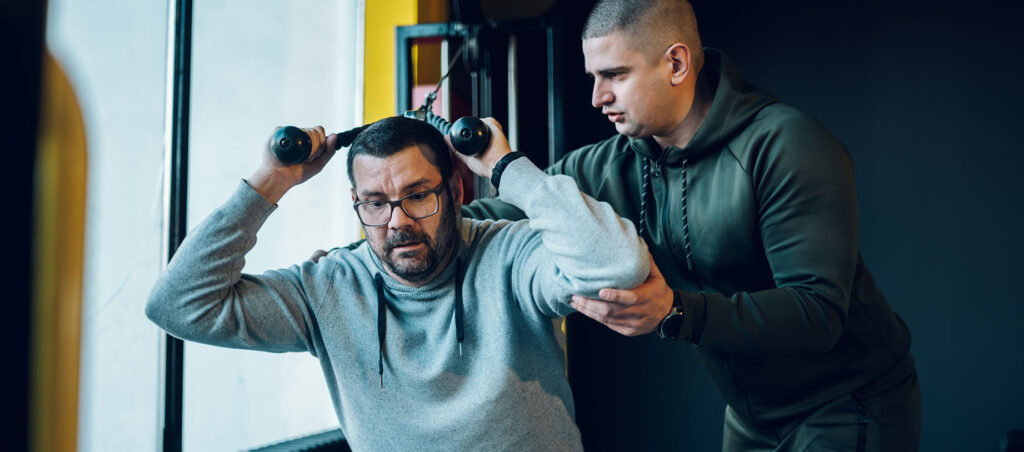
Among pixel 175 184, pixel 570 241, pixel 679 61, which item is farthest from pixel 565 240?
pixel 175 184

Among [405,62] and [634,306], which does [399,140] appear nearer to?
A: [634,306]

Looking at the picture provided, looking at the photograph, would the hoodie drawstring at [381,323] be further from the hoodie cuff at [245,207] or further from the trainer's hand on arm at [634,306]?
the trainer's hand on arm at [634,306]

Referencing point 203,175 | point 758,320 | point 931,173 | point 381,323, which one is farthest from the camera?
point 931,173

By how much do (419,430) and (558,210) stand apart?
56 centimetres

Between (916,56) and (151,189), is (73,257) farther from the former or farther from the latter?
(916,56)

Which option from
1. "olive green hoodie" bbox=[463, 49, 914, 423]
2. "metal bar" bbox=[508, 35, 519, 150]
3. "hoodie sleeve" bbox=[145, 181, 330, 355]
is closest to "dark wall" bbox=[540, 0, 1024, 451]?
"metal bar" bbox=[508, 35, 519, 150]

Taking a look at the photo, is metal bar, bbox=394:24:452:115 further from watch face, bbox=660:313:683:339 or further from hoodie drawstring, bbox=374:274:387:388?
watch face, bbox=660:313:683:339

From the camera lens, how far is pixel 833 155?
1.31m

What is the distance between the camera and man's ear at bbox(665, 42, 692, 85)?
152cm

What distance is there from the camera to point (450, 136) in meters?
1.45

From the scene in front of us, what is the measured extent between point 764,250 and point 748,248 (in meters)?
0.03

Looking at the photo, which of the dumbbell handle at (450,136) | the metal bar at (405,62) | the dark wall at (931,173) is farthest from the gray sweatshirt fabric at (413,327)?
the dark wall at (931,173)

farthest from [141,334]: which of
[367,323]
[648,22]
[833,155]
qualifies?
[833,155]

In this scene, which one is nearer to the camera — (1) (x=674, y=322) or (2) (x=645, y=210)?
(1) (x=674, y=322)
